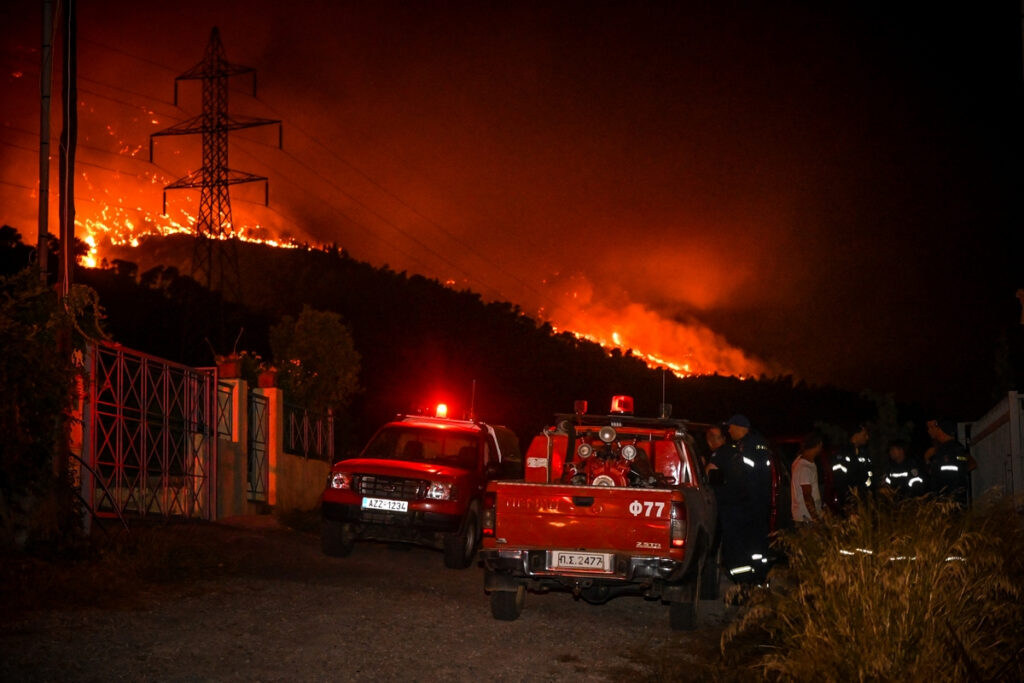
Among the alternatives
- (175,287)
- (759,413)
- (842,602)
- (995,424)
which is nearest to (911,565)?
(842,602)

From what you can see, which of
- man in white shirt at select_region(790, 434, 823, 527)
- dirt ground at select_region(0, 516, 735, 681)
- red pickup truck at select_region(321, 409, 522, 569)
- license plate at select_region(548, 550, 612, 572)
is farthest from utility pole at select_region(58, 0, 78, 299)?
man in white shirt at select_region(790, 434, 823, 527)

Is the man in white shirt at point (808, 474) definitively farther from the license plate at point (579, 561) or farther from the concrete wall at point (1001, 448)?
the license plate at point (579, 561)

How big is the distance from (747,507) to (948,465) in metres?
3.89

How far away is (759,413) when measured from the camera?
3009 inches

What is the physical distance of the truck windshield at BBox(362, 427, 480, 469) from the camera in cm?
1573

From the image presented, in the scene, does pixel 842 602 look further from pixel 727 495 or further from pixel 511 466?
pixel 511 466

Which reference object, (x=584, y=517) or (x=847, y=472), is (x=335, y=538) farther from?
(x=847, y=472)

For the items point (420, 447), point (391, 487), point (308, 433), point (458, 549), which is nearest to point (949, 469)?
point (458, 549)

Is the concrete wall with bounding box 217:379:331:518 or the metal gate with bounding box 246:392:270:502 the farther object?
the metal gate with bounding box 246:392:270:502

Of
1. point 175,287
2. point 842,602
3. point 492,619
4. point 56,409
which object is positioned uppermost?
point 175,287

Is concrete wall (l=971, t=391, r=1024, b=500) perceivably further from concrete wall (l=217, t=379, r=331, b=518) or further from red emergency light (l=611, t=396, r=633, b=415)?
concrete wall (l=217, t=379, r=331, b=518)

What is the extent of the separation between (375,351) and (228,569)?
4957 cm

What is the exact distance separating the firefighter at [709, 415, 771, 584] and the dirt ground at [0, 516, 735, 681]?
61 cm

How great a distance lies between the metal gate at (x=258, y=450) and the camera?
20.5m
